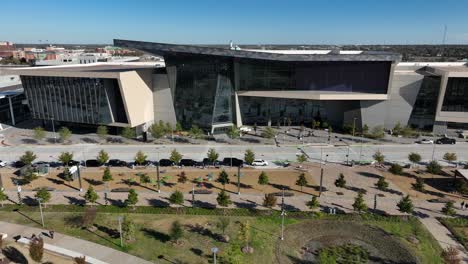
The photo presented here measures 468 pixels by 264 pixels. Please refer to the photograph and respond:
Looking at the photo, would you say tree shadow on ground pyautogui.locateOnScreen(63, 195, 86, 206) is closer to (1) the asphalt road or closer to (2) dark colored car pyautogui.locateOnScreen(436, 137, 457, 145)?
(1) the asphalt road

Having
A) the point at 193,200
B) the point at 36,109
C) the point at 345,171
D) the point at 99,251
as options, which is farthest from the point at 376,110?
the point at 36,109

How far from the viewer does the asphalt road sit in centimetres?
4900

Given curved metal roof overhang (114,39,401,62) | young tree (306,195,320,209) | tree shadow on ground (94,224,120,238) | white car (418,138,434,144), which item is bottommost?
tree shadow on ground (94,224,120,238)

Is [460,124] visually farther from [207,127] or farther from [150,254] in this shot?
[150,254]

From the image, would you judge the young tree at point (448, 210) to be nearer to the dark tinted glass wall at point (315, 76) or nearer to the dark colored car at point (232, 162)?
the dark colored car at point (232, 162)

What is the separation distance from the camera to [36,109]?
59469 mm

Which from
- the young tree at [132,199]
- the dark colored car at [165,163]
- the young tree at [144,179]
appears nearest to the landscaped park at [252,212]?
the young tree at [132,199]

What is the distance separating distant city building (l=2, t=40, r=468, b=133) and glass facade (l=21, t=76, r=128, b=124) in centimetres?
16

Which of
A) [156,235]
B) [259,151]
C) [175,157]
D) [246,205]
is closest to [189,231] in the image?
[156,235]

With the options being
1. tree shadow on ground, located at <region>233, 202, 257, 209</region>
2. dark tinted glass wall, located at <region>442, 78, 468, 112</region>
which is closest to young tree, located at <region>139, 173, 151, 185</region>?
tree shadow on ground, located at <region>233, 202, 257, 209</region>

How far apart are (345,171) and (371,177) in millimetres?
3138

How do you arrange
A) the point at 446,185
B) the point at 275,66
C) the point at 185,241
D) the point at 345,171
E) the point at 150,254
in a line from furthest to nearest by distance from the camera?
the point at 275,66, the point at 345,171, the point at 446,185, the point at 185,241, the point at 150,254

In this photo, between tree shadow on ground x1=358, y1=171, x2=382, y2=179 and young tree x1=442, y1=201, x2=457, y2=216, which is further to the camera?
tree shadow on ground x1=358, y1=171, x2=382, y2=179

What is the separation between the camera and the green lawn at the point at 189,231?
2656 cm
